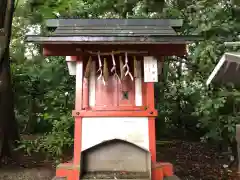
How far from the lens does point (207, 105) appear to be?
790 cm

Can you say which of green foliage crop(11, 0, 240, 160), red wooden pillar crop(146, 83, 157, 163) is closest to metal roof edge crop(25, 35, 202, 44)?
red wooden pillar crop(146, 83, 157, 163)

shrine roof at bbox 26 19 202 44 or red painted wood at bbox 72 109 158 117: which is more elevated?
shrine roof at bbox 26 19 202 44

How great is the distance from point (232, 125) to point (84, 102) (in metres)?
4.35

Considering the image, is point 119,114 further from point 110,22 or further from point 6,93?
point 6,93

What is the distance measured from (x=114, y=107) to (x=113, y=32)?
5.20 ft

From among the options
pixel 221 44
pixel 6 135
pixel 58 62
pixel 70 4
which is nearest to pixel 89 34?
pixel 70 4

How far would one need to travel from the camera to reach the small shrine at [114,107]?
614 cm

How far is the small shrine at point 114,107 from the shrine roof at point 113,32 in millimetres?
22

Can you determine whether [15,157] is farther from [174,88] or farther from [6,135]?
[174,88]

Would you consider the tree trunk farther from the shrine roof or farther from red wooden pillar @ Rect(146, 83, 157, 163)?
red wooden pillar @ Rect(146, 83, 157, 163)

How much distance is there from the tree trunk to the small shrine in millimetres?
2407

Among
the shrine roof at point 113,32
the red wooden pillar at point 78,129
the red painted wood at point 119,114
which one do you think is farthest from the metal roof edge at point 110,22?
the red painted wood at point 119,114

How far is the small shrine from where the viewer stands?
20.1 feet

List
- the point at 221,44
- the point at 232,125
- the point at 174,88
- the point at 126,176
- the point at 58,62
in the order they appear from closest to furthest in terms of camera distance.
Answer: the point at 126,176, the point at 221,44, the point at 232,125, the point at 58,62, the point at 174,88
